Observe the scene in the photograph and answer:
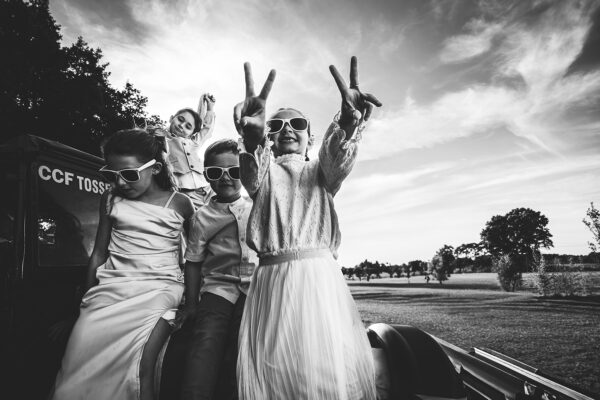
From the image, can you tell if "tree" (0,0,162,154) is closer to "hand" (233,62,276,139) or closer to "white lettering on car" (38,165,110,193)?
"white lettering on car" (38,165,110,193)

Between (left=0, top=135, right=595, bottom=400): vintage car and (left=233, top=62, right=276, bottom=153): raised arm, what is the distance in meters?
1.30

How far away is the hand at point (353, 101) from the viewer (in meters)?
1.50

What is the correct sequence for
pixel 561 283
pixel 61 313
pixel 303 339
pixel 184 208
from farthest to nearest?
pixel 561 283 < pixel 61 313 < pixel 184 208 < pixel 303 339

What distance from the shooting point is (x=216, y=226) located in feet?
7.32

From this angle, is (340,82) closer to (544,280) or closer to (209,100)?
(209,100)

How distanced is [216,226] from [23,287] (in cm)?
162

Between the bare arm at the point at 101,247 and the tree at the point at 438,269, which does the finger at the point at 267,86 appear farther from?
the tree at the point at 438,269

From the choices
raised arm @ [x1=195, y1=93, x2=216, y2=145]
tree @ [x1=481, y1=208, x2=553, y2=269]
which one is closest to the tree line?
tree @ [x1=481, y1=208, x2=553, y2=269]

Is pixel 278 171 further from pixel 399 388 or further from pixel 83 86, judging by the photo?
pixel 83 86

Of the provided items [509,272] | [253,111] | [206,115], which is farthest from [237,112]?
[509,272]

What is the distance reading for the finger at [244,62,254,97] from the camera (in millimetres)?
1617

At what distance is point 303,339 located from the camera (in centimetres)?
138

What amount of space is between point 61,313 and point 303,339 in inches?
93.8

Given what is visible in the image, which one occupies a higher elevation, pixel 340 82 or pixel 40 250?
pixel 340 82
